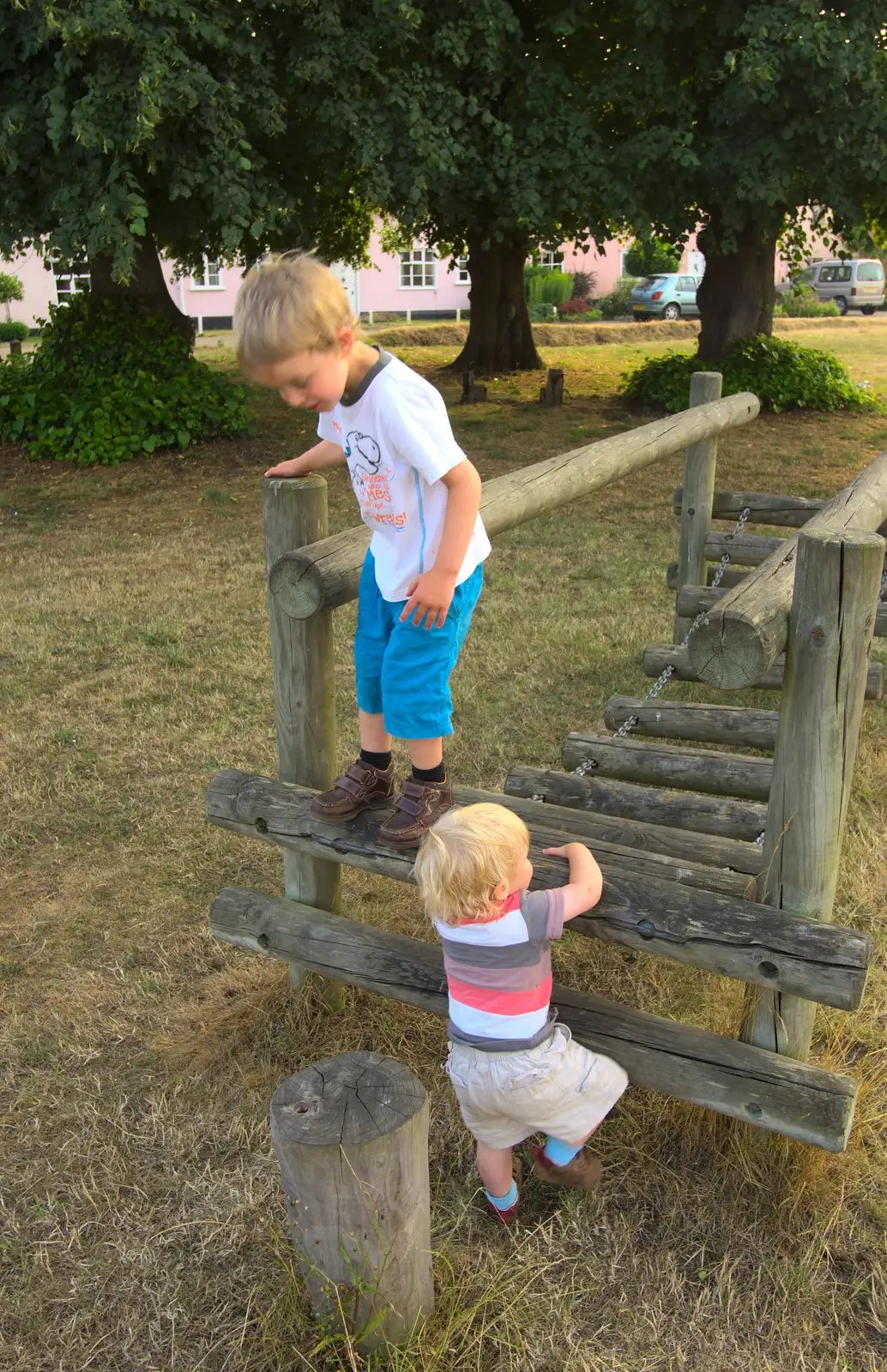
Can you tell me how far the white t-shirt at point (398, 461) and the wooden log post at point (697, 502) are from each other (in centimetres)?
344

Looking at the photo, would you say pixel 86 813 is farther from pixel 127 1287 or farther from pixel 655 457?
pixel 655 457

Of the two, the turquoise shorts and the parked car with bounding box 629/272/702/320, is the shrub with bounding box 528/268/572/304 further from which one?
the turquoise shorts

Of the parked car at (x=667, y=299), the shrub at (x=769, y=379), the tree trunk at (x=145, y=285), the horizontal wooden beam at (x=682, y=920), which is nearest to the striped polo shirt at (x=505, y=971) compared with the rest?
the horizontal wooden beam at (x=682, y=920)

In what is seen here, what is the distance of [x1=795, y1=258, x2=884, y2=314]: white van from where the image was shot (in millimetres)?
32688

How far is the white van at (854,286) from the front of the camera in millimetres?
32688

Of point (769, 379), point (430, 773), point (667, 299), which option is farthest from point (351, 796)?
point (667, 299)

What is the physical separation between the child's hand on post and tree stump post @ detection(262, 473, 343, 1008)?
357mm

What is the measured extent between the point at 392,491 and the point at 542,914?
95cm

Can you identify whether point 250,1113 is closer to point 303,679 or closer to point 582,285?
point 303,679

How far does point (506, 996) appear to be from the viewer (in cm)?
236

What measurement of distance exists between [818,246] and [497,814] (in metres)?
47.1

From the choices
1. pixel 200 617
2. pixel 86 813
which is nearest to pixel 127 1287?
pixel 86 813

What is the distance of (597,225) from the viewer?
1116 centimetres

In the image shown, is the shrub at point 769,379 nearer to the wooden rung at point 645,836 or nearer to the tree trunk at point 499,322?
the tree trunk at point 499,322
